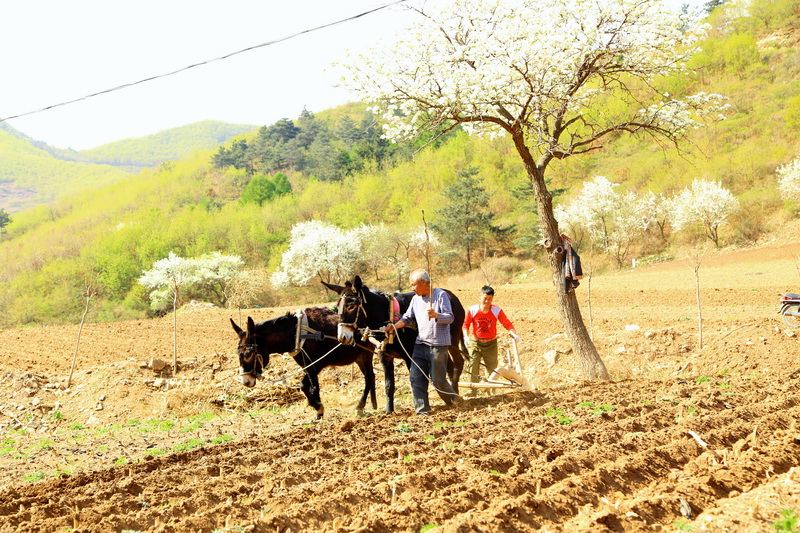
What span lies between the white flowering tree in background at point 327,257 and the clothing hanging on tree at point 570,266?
136 feet

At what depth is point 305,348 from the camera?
10016 mm

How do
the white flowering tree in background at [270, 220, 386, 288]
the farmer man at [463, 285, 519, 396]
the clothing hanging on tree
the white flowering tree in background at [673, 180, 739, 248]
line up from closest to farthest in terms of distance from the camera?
the farmer man at [463, 285, 519, 396], the clothing hanging on tree, the white flowering tree in background at [673, 180, 739, 248], the white flowering tree in background at [270, 220, 386, 288]

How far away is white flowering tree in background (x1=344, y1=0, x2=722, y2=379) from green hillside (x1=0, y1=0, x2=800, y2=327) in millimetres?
27379

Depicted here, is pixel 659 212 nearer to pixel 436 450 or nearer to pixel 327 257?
pixel 327 257

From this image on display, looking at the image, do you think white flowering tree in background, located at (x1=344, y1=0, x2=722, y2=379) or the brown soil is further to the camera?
white flowering tree in background, located at (x1=344, y1=0, x2=722, y2=379)

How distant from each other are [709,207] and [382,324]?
40614 mm

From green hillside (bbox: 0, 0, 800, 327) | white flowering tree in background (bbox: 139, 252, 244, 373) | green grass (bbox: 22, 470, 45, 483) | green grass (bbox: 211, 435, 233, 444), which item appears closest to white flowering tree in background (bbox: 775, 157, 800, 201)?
green hillside (bbox: 0, 0, 800, 327)

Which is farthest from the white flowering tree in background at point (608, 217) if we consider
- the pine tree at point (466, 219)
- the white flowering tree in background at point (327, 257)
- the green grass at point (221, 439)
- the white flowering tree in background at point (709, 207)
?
the green grass at point (221, 439)

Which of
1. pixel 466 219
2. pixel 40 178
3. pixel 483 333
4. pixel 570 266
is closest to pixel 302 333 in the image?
pixel 483 333

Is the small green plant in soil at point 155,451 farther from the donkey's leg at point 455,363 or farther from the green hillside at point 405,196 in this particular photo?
the green hillside at point 405,196

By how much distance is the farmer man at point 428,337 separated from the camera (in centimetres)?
862

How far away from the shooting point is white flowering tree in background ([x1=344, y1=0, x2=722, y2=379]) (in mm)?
10500

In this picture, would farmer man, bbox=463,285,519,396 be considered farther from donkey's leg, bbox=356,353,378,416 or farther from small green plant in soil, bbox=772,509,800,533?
small green plant in soil, bbox=772,509,800,533

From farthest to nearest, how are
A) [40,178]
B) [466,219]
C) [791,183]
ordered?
A: [40,178], [466,219], [791,183]
